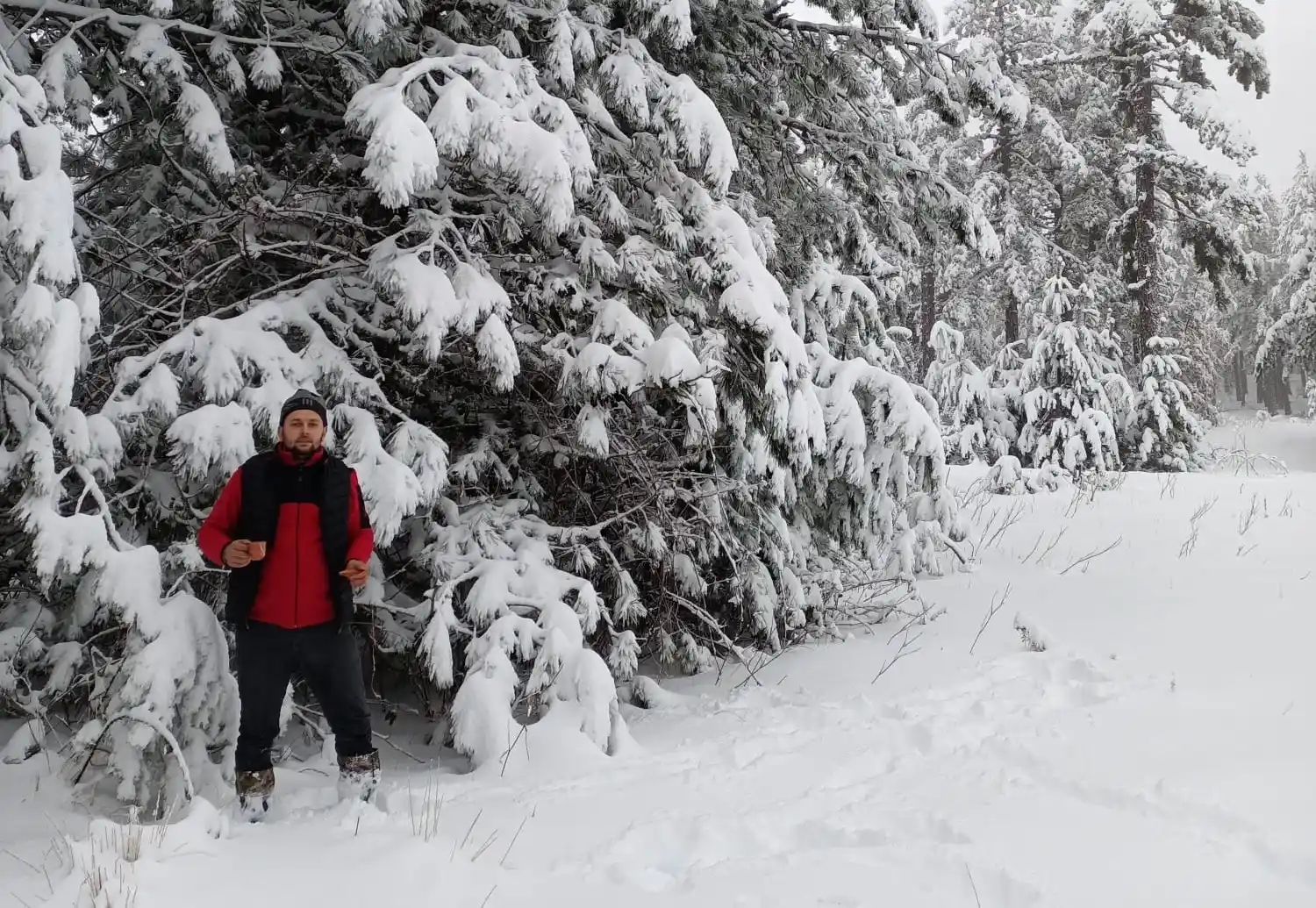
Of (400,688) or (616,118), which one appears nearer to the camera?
(616,118)

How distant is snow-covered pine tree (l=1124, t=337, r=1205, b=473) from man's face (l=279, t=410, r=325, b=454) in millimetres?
15167

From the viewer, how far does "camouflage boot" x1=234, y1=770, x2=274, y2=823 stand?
3.43m

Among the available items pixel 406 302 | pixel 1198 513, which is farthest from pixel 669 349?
pixel 1198 513

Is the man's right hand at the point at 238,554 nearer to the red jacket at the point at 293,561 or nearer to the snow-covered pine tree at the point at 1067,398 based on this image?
the red jacket at the point at 293,561

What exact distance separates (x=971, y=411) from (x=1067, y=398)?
6.48 feet

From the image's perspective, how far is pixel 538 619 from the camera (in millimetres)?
4336

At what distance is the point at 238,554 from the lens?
333 cm

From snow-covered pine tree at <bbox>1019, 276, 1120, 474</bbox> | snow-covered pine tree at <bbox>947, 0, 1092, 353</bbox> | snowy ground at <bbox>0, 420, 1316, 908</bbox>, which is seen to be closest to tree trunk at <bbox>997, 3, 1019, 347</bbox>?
snow-covered pine tree at <bbox>947, 0, 1092, 353</bbox>

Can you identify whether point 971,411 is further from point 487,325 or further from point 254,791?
point 254,791

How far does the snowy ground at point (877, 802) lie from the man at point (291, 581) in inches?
11.9

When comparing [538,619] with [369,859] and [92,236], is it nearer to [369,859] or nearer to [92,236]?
[369,859]

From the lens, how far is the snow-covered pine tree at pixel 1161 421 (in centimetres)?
1495

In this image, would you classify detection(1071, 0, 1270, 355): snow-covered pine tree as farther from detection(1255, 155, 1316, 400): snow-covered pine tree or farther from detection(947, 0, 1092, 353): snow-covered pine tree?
detection(1255, 155, 1316, 400): snow-covered pine tree

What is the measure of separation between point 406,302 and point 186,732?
207cm
